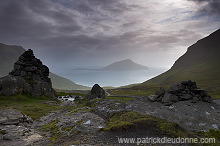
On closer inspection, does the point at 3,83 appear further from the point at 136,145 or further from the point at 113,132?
the point at 136,145

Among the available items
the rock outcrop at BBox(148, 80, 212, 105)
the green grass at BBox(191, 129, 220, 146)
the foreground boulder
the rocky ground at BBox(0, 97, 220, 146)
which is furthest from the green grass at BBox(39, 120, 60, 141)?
the foreground boulder

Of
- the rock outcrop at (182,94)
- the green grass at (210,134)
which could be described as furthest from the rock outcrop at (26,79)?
the green grass at (210,134)

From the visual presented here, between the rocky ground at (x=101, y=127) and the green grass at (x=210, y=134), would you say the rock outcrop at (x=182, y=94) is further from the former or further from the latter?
the green grass at (x=210, y=134)

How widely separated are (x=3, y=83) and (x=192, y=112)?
84314 mm

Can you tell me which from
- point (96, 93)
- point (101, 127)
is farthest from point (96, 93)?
point (101, 127)

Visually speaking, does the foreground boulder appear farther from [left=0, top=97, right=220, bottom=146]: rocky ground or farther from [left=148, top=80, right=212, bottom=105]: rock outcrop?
[left=148, top=80, right=212, bottom=105]: rock outcrop

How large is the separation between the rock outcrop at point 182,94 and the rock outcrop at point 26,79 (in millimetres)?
69728

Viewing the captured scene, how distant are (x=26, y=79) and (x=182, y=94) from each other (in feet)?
287

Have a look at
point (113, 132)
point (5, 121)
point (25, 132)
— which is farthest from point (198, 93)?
point (5, 121)

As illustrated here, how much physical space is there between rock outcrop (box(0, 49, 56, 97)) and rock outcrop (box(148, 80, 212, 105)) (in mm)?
69728

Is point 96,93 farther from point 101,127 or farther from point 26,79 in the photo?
point 101,127

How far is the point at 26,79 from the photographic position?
88.3 metres

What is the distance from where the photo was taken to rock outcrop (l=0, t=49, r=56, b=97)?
73.1 meters

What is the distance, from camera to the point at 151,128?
25.0 m
